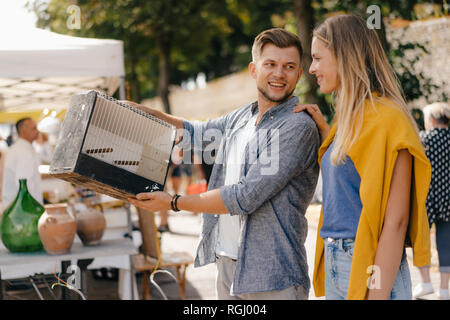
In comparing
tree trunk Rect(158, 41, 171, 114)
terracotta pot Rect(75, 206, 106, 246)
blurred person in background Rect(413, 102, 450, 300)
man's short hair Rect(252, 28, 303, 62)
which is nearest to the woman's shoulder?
man's short hair Rect(252, 28, 303, 62)

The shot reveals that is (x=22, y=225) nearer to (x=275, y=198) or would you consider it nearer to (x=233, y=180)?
(x=233, y=180)

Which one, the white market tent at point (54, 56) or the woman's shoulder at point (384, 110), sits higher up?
the white market tent at point (54, 56)

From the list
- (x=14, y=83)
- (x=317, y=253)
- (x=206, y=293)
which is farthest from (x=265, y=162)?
(x=14, y=83)

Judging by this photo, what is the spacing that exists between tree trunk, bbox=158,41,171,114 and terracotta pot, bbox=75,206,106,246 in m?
11.1

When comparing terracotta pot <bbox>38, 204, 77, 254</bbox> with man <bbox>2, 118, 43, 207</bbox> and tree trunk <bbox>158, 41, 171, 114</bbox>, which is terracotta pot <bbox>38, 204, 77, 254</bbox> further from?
tree trunk <bbox>158, 41, 171, 114</bbox>

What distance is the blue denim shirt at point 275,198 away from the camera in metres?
1.92

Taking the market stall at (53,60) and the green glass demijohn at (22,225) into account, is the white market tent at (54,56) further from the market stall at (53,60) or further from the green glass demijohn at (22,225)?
the green glass demijohn at (22,225)

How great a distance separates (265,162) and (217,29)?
16203 millimetres

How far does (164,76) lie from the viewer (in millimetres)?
15430

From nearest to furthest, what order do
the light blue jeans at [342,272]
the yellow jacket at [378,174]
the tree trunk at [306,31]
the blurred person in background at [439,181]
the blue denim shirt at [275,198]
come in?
1. the yellow jacket at [378,174]
2. the light blue jeans at [342,272]
3. the blue denim shirt at [275,198]
4. the blurred person in background at [439,181]
5. the tree trunk at [306,31]

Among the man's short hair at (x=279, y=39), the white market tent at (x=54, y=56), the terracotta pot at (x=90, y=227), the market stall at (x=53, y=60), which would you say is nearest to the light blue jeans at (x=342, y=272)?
the man's short hair at (x=279, y=39)

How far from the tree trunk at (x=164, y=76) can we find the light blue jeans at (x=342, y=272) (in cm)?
1324

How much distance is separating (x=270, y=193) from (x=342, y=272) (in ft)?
1.35
